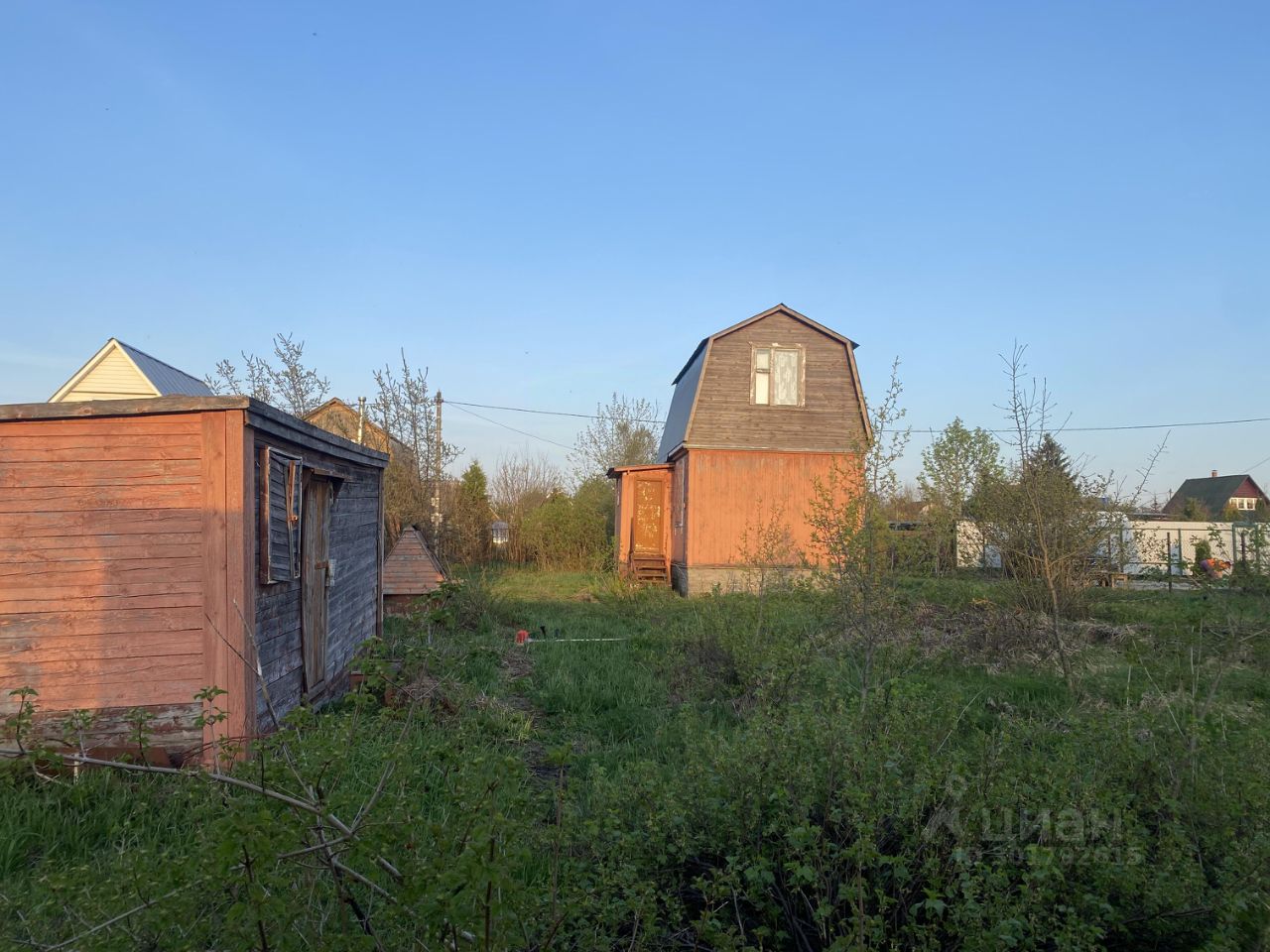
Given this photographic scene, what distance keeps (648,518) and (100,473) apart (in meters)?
14.8

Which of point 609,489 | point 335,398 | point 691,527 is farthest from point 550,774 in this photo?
point 609,489

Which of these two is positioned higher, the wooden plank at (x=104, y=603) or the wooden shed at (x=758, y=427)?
the wooden shed at (x=758, y=427)

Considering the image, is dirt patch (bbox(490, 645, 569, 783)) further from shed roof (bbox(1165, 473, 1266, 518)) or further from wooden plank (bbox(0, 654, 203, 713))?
shed roof (bbox(1165, 473, 1266, 518))

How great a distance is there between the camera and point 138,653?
17.3ft

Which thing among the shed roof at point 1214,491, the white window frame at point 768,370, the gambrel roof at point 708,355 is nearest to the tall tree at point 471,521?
the gambrel roof at point 708,355

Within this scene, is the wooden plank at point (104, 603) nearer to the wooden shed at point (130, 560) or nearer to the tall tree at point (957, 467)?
the wooden shed at point (130, 560)

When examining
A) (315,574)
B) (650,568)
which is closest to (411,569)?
(315,574)

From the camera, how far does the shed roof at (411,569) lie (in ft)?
38.6

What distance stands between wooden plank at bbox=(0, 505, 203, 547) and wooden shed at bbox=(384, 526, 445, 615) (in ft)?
20.7

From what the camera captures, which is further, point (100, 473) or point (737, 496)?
point (737, 496)

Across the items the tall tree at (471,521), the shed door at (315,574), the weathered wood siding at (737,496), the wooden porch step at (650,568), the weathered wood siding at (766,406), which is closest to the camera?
the shed door at (315,574)

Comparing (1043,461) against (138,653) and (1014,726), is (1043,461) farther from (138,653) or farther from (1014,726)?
(138,653)

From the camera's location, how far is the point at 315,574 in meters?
7.13

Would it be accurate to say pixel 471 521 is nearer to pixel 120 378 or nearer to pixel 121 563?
pixel 120 378
